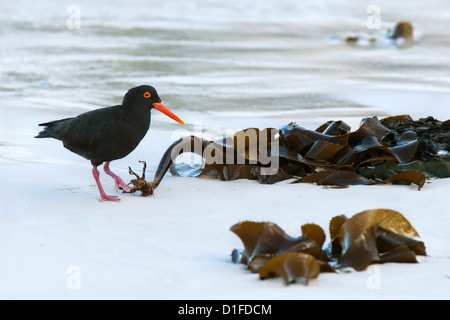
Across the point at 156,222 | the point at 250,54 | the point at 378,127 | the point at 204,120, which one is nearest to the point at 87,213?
the point at 156,222

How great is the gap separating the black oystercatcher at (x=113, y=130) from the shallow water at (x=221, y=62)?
1.46 m

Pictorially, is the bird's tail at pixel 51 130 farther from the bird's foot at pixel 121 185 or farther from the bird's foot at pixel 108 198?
the bird's foot at pixel 108 198

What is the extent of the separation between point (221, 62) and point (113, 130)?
187 inches

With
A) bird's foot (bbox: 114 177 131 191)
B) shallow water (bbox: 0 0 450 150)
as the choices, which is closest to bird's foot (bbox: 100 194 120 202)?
bird's foot (bbox: 114 177 131 191)

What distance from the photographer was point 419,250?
2.89 metres

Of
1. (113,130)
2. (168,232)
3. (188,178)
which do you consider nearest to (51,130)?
(113,130)

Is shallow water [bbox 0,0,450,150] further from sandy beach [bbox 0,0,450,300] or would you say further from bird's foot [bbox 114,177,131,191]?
bird's foot [bbox 114,177,131,191]

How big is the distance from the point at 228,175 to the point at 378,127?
41.7 inches

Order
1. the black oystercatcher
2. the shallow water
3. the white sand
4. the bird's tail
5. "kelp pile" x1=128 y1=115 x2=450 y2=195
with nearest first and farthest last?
the white sand
the black oystercatcher
"kelp pile" x1=128 y1=115 x2=450 y2=195
the bird's tail
the shallow water

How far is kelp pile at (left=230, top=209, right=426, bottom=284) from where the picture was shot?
2.76m

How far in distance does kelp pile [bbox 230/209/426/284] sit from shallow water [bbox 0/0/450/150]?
2.86 m

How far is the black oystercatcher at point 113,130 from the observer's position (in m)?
3.92

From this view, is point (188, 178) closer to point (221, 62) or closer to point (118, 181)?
point (118, 181)

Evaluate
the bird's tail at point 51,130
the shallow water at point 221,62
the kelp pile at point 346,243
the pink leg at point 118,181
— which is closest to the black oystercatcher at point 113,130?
the pink leg at point 118,181
